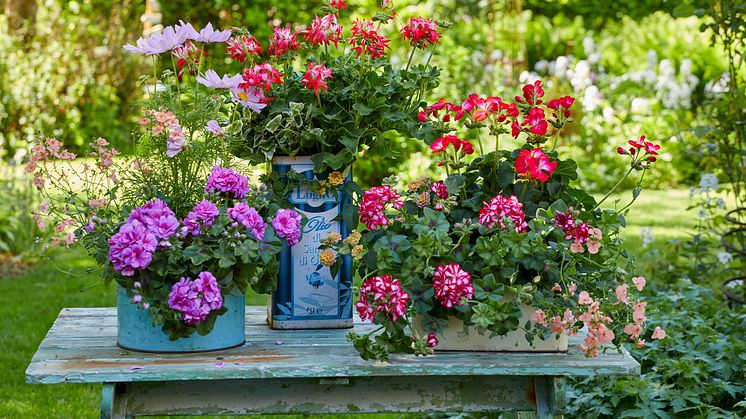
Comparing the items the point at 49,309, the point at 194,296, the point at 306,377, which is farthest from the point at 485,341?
the point at 49,309

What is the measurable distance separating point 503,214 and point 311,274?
0.46 m

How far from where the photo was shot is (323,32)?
2.09 m

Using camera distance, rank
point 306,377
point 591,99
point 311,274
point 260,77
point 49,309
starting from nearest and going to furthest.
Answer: point 306,377 < point 260,77 < point 311,274 < point 49,309 < point 591,99

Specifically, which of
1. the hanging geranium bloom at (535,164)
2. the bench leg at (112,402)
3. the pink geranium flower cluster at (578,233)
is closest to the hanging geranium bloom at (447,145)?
the hanging geranium bloom at (535,164)

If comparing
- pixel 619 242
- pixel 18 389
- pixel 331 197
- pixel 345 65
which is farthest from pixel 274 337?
pixel 18 389

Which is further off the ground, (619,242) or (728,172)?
(728,172)

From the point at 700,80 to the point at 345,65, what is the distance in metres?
8.14

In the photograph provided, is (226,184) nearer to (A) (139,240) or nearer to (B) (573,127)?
(A) (139,240)

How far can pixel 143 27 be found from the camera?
9.66 meters

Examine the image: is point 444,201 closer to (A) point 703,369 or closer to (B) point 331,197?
(B) point 331,197

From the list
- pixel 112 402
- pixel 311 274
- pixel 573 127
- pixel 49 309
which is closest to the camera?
pixel 112 402

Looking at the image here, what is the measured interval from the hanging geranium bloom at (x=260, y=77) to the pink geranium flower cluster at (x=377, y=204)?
32 centimetres

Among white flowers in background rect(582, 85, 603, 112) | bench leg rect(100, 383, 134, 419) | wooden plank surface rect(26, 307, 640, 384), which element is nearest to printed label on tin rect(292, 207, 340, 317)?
wooden plank surface rect(26, 307, 640, 384)

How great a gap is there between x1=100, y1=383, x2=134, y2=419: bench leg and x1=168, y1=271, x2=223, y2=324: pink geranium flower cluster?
186 millimetres
